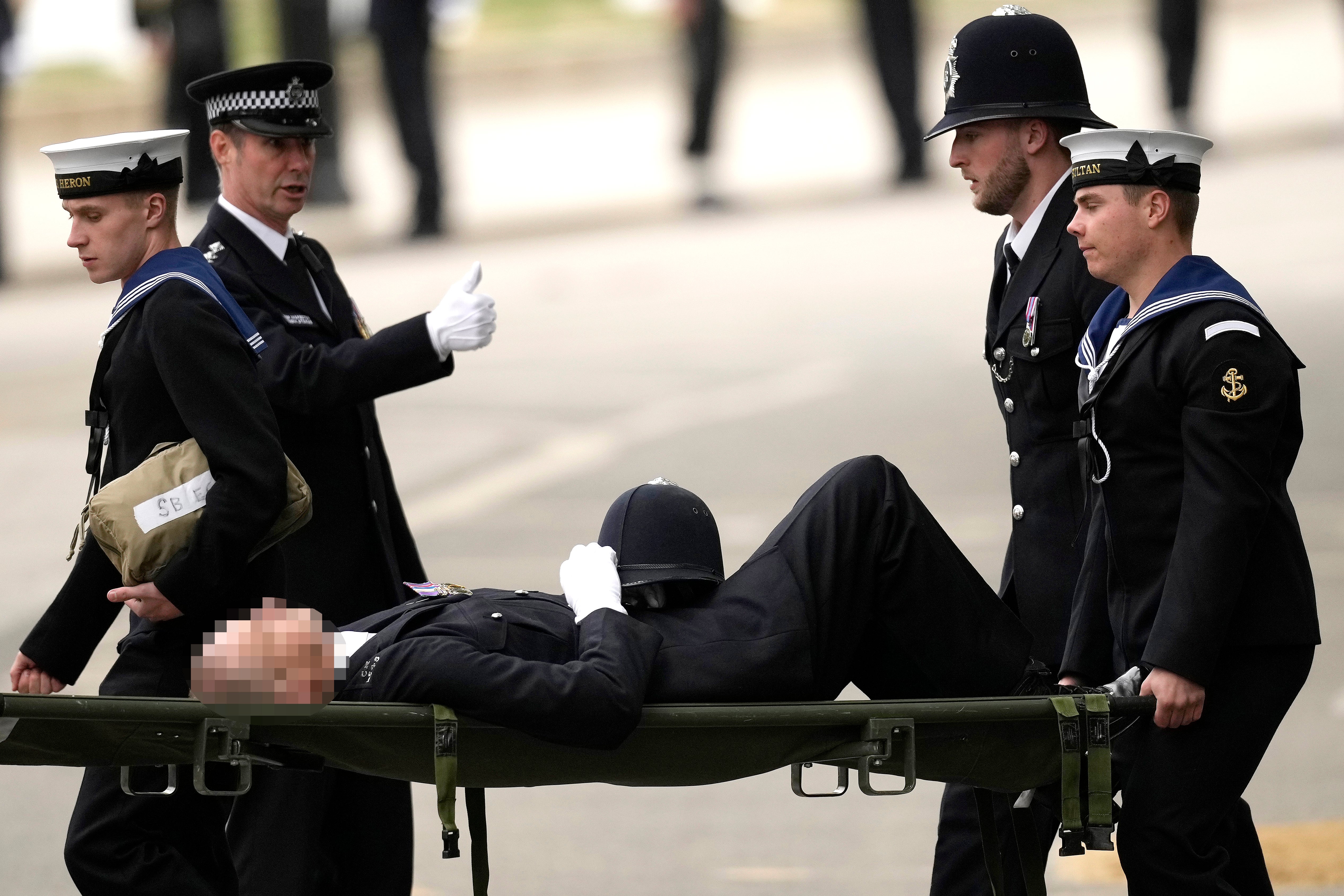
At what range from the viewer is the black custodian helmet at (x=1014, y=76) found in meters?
4.50

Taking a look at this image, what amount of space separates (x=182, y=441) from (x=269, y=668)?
58 centimetres

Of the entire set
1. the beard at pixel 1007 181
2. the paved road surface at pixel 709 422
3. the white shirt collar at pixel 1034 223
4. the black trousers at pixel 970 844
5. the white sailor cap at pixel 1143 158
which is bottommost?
the paved road surface at pixel 709 422

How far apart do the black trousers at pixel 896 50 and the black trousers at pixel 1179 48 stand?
1822 millimetres

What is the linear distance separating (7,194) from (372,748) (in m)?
16.7

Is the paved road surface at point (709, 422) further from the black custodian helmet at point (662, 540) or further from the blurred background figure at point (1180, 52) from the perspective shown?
the black custodian helmet at point (662, 540)

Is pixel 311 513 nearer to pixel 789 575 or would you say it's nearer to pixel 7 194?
pixel 789 575

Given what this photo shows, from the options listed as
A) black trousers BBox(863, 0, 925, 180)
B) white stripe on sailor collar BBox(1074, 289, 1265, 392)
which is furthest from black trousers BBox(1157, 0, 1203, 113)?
white stripe on sailor collar BBox(1074, 289, 1265, 392)

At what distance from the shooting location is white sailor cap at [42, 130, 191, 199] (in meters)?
4.12

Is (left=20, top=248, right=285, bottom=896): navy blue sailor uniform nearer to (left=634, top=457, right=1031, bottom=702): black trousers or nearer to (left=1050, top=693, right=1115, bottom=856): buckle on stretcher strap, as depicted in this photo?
(left=634, top=457, right=1031, bottom=702): black trousers

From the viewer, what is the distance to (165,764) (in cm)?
387

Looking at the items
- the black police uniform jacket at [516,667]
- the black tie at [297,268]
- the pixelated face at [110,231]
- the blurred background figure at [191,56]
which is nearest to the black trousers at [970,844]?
the black police uniform jacket at [516,667]

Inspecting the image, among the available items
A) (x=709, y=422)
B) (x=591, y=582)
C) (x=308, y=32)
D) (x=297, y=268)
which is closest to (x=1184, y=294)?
(x=591, y=582)

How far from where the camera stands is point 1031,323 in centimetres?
447

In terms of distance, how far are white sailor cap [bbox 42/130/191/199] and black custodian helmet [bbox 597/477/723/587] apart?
117cm
